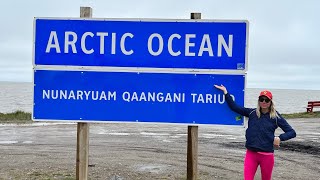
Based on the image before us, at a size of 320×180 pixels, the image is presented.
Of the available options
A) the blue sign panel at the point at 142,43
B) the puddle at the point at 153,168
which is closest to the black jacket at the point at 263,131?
the blue sign panel at the point at 142,43

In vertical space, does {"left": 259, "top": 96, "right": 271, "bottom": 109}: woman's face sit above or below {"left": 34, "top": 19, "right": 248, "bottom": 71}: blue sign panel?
→ below

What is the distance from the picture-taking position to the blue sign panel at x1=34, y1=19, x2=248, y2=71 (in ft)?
20.6

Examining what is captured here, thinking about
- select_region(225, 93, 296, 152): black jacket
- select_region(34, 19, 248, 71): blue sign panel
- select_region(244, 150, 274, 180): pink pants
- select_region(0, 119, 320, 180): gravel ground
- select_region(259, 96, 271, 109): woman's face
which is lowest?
select_region(0, 119, 320, 180): gravel ground

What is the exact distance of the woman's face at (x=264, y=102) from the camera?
20.4ft

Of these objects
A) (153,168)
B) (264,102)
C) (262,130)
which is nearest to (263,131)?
(262,130)

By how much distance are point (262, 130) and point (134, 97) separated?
176 cm

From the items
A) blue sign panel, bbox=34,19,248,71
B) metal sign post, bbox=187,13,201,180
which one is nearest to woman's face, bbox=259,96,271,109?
blue sign panel, bbox=34,19,248,71

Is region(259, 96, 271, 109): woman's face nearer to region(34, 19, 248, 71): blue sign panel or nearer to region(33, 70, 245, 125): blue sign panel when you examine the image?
region(33, 70, 245, 125): blue sign panel

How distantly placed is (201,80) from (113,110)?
4.12ft

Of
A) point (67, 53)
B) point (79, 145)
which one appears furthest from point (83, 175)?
point (67, 53)

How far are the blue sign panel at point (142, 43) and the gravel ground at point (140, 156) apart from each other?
109 cm

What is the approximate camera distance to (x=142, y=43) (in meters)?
6.36

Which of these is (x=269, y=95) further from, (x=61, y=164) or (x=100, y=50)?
(x=61, y=164)

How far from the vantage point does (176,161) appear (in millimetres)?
12148
